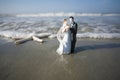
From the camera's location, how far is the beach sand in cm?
507

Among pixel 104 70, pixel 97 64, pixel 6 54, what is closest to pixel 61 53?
pixel 97 64

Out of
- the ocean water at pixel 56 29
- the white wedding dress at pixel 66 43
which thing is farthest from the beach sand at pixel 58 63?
the ocean water at pixel 56 29

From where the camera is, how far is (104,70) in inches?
213

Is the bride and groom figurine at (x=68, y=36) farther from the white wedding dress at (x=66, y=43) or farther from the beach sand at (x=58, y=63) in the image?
the beach sand at (x=58, y=63)

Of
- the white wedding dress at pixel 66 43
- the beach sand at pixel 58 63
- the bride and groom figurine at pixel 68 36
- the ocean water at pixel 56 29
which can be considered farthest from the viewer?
the ocean water at pixel 56 29

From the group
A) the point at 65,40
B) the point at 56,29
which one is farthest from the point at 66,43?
the point at 56,29

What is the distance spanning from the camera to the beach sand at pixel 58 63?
5.07 meters

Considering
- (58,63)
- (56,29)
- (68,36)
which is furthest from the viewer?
(56,29)

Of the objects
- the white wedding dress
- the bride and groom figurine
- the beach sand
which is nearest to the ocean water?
the beach sand

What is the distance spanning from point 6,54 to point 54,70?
326cm

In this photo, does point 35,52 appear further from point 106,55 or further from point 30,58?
point 106,55

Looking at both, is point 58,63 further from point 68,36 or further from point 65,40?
point 68,36

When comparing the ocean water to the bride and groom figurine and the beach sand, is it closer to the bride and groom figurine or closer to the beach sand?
the beach sand

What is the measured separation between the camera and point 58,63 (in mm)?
6207
